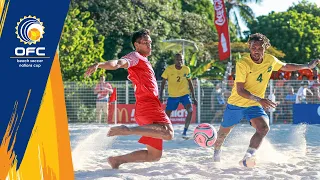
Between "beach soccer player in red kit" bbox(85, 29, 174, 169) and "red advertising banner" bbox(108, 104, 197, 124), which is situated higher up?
"beach soccer player in red kit" bbox(85, 29, 174, 169)

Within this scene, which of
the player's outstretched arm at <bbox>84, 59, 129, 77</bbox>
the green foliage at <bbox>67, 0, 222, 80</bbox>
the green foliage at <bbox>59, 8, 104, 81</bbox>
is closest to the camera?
the player's outstretched arm at <bbox>84, 59, 129, 77</bbox>

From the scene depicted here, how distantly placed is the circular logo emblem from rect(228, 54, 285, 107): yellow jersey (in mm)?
3279

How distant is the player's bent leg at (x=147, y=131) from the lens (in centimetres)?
577

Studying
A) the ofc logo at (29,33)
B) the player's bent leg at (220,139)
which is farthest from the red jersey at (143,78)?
the ofc logo at (29,33)

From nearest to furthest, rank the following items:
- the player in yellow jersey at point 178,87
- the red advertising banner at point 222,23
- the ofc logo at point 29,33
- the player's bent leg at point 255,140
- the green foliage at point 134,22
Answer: the ofc logo at point 29,33
the player's bent leg at point 255,140
the player in yellow jersey at point 178,87
the red advertising banner at point 222,23
the green foliage at point 134,22

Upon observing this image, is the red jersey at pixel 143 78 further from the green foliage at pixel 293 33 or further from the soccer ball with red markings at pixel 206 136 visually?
the green foliage at pixel 293 33

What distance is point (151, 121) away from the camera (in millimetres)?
6105

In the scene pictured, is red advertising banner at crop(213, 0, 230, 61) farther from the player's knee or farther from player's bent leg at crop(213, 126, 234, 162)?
the player's knee

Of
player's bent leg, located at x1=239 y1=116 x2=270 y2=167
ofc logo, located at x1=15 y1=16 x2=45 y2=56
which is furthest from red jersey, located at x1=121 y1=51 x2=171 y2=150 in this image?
ofc logo, located at x1=15 y1=16 x2=45 y2=56

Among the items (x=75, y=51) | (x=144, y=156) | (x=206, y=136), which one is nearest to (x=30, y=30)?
(x=144, y=156)

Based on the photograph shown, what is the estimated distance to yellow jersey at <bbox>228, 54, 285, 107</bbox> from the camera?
263 inches

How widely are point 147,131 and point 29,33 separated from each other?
226 cm

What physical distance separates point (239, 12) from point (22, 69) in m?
32.1

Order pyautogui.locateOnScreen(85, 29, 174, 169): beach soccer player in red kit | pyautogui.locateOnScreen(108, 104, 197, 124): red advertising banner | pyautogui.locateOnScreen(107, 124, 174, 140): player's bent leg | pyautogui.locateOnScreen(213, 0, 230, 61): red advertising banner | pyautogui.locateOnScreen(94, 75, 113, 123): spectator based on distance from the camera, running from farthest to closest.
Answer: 1. pyautogui.locateOnScreen(213, 0, 230, 61): red advertising banner
2. pyautogui.locateOnScreen(108, 104, 197, 124): red advertising banner
3. pyautogui.locateOnScreen(94, 75, 113, 123): spectator
4. pyautogui.locateOnScreen(85, 29, 174, 169): beach soccer player in red kit
5. pyautogui.locateOnScreen(107, 124, 174, 140): player's bent leg
